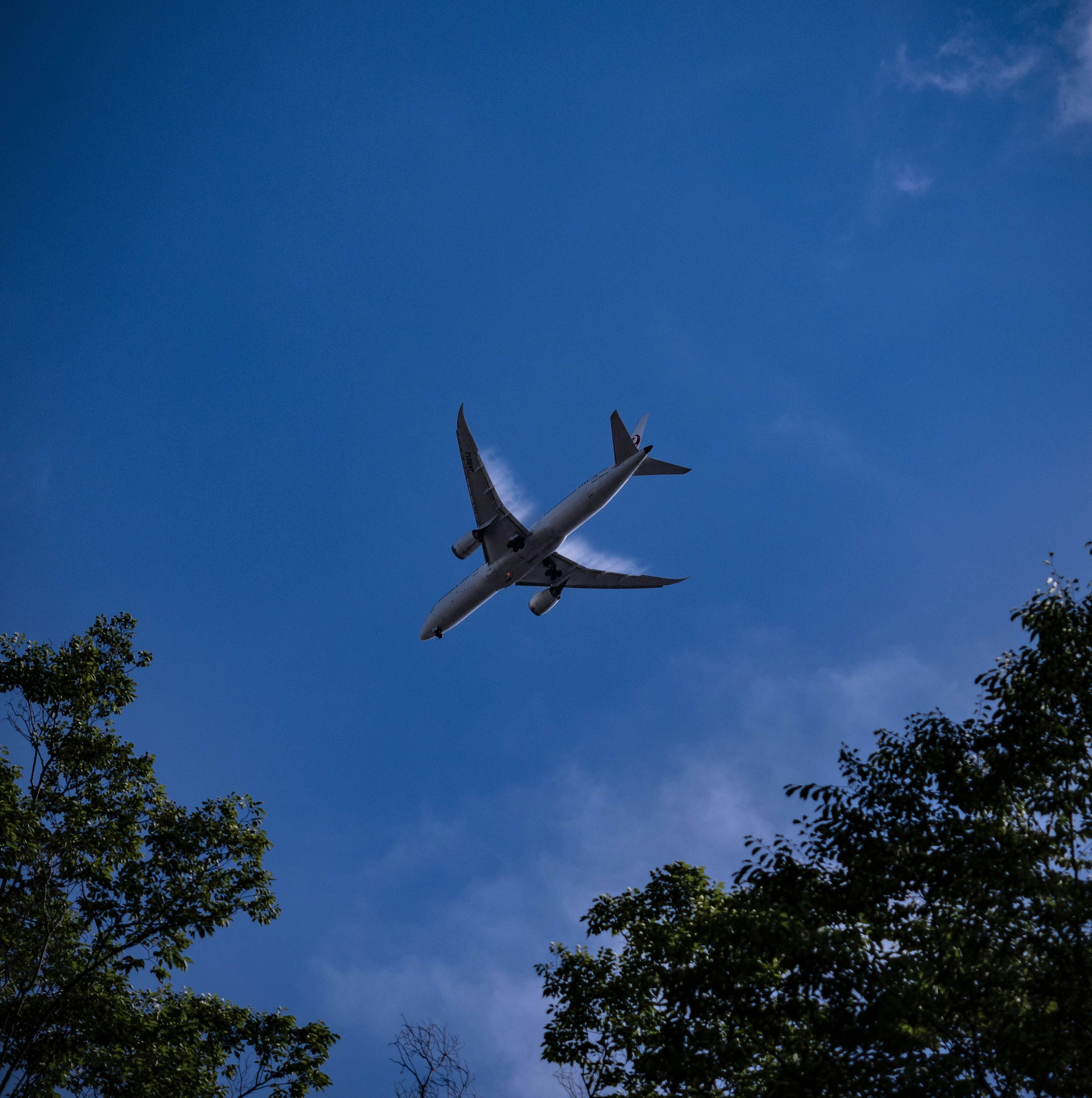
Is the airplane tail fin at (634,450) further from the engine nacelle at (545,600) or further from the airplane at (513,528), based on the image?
the engine nacelle at (545,600)

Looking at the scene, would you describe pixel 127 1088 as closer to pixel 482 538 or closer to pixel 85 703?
pixel 85 703

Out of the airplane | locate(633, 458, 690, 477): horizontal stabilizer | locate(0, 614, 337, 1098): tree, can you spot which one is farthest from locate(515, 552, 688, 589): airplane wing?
locate(0, 614, 337, 1098): tree

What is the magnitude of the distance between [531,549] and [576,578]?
17.9ft

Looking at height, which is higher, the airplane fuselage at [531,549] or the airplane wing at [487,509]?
the airplane wing at [487,509]

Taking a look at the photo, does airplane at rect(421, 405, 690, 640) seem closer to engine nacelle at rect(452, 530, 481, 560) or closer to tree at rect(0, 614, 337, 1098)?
engine nacelle at rect(452, 530, 481, 560)

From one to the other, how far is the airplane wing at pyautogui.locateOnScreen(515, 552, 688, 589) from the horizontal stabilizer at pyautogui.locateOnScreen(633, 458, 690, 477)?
18.3ft

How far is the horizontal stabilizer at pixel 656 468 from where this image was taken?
30250mm

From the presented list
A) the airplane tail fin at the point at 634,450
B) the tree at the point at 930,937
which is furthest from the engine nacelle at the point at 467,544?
the tree at the point at 930,937

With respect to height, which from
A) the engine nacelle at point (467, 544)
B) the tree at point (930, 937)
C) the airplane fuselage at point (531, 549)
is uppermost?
the engine nacelle at point (467, 544)

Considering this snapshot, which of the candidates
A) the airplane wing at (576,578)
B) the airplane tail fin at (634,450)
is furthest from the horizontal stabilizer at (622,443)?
the airplane wing at (576,578)

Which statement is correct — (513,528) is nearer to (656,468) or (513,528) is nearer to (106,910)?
(656,468)

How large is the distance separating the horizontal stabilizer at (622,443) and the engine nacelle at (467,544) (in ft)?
22.3

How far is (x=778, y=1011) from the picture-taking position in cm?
1048

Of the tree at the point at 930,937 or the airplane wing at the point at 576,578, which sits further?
the airplane wing at the point at 576,578
